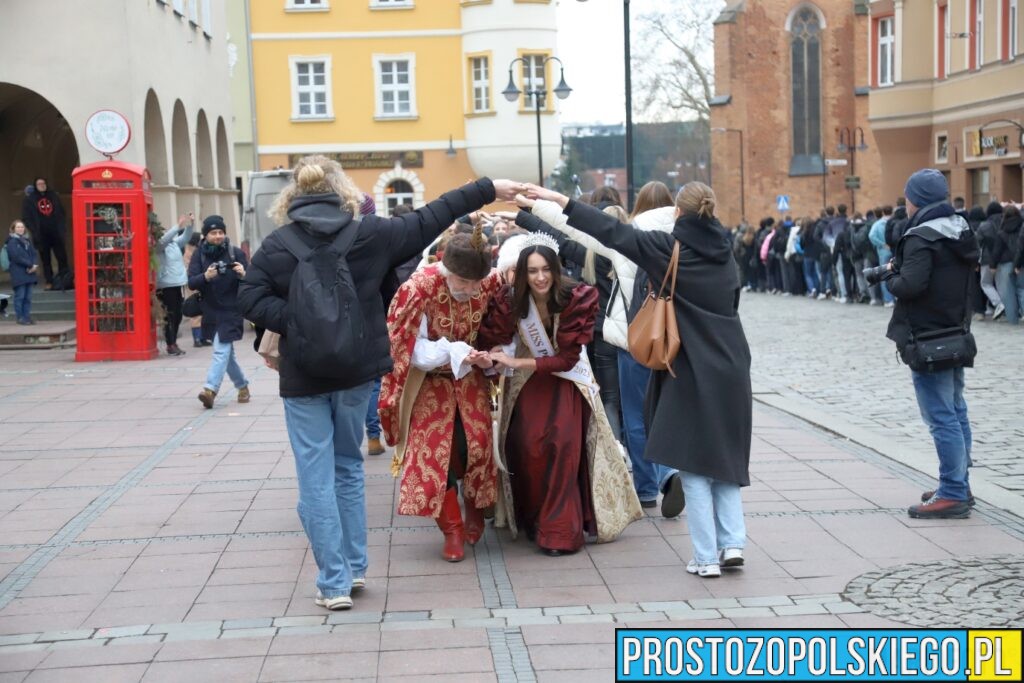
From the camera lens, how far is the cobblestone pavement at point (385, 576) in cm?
554

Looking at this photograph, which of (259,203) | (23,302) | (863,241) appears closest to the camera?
(23,302)

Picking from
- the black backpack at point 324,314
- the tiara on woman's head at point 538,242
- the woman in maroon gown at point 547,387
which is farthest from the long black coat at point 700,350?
the black backpack at point 324,314

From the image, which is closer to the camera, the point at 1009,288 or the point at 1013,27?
the point at 1009,288

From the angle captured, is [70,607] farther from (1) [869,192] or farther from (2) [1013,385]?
(1) [869,192]

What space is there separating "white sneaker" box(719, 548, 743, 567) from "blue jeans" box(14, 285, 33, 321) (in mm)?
16716

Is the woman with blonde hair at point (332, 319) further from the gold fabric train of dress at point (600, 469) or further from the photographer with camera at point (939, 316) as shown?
the photographer with camera at point (939, 316)

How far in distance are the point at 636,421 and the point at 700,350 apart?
175 centimetres

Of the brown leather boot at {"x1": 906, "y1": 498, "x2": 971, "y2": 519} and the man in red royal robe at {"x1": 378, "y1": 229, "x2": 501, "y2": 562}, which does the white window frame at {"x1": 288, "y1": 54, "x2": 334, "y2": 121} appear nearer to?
the man in red royal robe at {"x1": 378, "y1": 229, "x2": 501, "y2": 562}

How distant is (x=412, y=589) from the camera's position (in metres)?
6.50

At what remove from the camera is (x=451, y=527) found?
705 centimetres

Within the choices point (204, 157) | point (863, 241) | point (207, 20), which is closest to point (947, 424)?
point (863, 241)

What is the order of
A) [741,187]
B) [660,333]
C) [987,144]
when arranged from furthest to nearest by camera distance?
1. [741,187]
2. [987,144]
3. [660,333]

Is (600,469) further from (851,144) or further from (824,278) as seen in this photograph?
(851,144)

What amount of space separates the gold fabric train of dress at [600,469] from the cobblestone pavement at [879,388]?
2.26m
